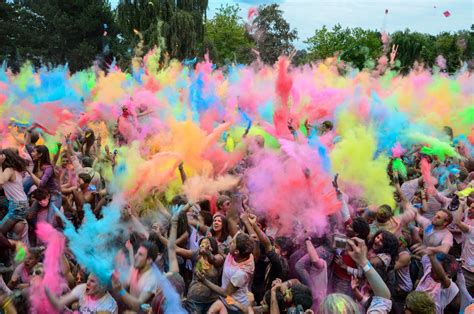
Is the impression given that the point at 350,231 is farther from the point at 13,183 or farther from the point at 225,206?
the point at 13,183

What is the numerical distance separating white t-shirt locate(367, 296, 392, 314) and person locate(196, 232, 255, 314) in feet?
3.03

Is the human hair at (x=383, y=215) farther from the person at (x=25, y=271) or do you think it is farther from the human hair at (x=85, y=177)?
the human hair at (x=85, y=177)

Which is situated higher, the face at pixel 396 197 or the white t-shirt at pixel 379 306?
the white t-shirt at pixel 379 306

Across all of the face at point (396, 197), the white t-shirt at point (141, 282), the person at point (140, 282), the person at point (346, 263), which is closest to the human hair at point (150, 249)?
the person at point (140, 282)

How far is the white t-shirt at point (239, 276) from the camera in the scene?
12.2 feet

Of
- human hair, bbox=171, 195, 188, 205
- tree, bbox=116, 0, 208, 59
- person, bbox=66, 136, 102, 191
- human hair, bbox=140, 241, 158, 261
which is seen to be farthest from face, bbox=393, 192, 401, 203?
tree, bbox=116, 0, 208, 59

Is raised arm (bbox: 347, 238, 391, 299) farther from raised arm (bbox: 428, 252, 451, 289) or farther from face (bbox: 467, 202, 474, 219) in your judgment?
face (bbox: 467, 202, 474, 219)

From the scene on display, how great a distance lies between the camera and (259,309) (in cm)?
384

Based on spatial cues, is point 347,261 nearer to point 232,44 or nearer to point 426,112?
point 426,112

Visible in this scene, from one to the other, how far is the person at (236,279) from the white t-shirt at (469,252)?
2381mm

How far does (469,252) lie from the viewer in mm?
4918

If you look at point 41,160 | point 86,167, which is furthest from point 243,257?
point 86,167

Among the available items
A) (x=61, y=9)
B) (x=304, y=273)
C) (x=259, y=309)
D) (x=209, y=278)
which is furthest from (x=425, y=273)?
(x=61, y=9)

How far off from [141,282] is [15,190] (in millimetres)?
2504
